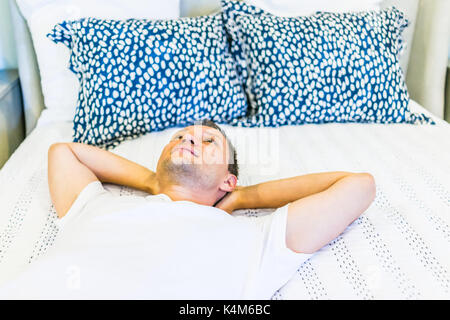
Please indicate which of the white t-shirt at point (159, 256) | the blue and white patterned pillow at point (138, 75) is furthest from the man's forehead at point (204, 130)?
the blue and white patterned pillow at point (138, 75)

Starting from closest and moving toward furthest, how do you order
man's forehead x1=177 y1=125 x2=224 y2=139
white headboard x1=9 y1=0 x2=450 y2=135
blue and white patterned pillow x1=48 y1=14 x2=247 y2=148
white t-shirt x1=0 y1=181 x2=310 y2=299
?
white t-shirt x1=0 y1=181 x2=310 y2=299 < man's forehead x1=177 y1=125 x2=224 y2=139 < blue and white patterned pillow x1=48 y1=14 x2=247 y2=148 < white headboard x1=9 y1=0 x2=450 y2=135

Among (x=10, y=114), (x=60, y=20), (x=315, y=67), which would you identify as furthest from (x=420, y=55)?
(x=10, y=114)

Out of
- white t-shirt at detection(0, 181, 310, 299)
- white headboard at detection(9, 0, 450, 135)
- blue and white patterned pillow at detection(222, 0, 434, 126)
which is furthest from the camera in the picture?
white headboard at detection(9, 0, 450, 135)

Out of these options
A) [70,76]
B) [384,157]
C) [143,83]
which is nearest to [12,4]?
→ [70,76]

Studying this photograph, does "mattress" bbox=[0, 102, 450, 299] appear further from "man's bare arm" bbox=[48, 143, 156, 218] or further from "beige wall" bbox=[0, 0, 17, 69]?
"beige wall" bbox=[0, 0, 17, 69]

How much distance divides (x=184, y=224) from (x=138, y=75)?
0.71m

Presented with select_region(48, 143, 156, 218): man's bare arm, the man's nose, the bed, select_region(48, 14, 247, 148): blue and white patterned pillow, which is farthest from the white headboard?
the man's nose

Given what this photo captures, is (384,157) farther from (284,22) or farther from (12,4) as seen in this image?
(12,4)

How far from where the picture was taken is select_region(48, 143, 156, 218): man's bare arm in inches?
42.1

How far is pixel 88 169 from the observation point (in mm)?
1111

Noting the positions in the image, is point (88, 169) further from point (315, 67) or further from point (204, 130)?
point (315, 67)

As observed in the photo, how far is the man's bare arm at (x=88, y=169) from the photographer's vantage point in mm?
1068

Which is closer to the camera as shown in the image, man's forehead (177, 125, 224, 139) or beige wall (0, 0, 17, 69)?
man's forehead (177, 125, 224, 139)

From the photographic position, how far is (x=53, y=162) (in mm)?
1109
